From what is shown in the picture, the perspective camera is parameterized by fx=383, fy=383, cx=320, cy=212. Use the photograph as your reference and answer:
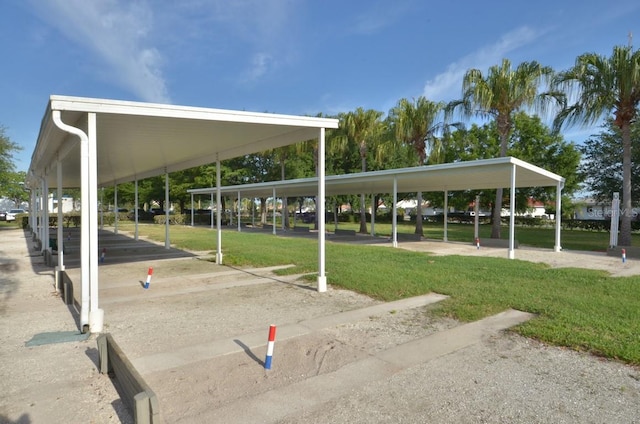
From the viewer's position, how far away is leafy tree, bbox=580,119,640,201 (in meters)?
27.3

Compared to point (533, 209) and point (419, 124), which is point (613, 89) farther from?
point (533, 209)

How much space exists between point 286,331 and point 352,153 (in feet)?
104

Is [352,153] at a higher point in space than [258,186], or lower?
higher

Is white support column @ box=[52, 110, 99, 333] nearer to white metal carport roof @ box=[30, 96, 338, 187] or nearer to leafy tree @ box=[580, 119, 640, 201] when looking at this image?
white metal carport roof @ box=[30, 96, 338, 187]

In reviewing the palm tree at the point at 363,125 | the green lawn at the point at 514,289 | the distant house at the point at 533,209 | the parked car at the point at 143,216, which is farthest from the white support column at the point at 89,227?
the parked car at the point at 143,216

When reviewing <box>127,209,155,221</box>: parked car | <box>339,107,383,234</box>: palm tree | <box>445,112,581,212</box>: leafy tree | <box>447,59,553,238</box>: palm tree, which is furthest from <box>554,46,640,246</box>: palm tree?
<box>127,209,155,221</box>: parked car

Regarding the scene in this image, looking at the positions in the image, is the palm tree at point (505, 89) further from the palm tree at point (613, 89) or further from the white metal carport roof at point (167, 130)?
the white metal carport roof at point (167, 130)

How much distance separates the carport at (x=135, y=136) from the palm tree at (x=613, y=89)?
12.3m

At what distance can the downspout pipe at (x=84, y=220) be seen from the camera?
5114mm

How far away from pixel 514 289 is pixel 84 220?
305 inches

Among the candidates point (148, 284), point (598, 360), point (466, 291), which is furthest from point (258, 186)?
point (598, 360)

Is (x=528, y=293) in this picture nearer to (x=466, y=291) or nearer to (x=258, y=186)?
(x=466, y=291)

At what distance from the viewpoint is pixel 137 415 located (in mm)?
2658

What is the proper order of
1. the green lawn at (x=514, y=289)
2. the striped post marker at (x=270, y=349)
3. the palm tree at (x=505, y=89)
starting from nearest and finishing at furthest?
the striped post marker at (x=270, y=349) < the green lawn at (x=514, y=289) < the palm tree at (x=505, y=89)
